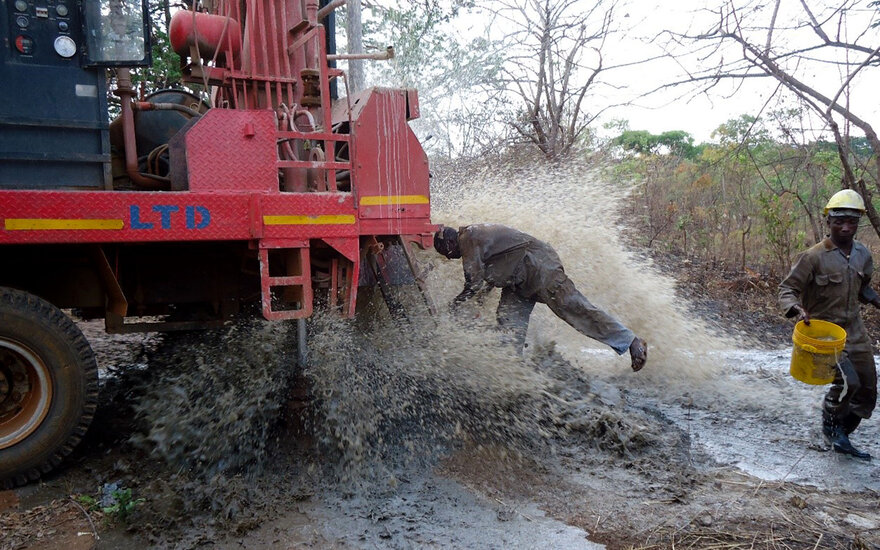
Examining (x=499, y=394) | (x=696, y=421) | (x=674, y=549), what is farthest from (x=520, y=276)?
(x=674, y=549)

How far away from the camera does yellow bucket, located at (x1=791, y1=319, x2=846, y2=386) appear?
395 cm

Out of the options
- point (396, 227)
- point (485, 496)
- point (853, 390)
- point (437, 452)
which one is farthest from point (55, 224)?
point (853, 390)

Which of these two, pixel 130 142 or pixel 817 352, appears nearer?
pixel 130 142

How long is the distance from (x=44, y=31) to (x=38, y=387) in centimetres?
175

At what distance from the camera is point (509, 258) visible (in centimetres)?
545

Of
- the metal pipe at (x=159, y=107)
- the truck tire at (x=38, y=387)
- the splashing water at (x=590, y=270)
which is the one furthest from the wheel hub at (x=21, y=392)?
the splashing water at (x=590, y=270)

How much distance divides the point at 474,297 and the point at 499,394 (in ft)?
3.31

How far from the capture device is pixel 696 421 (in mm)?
4816

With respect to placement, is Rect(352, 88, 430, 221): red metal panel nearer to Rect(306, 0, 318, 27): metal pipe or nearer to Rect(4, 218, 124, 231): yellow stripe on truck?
Rect(306, 0, 318, 27): metal pipe

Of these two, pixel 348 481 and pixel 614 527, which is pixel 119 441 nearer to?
pixel 348 481

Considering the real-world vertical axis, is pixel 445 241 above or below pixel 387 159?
below

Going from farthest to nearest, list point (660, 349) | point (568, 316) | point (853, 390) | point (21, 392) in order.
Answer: point (660, 349) → point (568, 316) → point (853, 390) → point (21, 392)

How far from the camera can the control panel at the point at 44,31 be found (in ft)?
10.5

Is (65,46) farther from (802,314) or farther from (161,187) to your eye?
(802,314)
